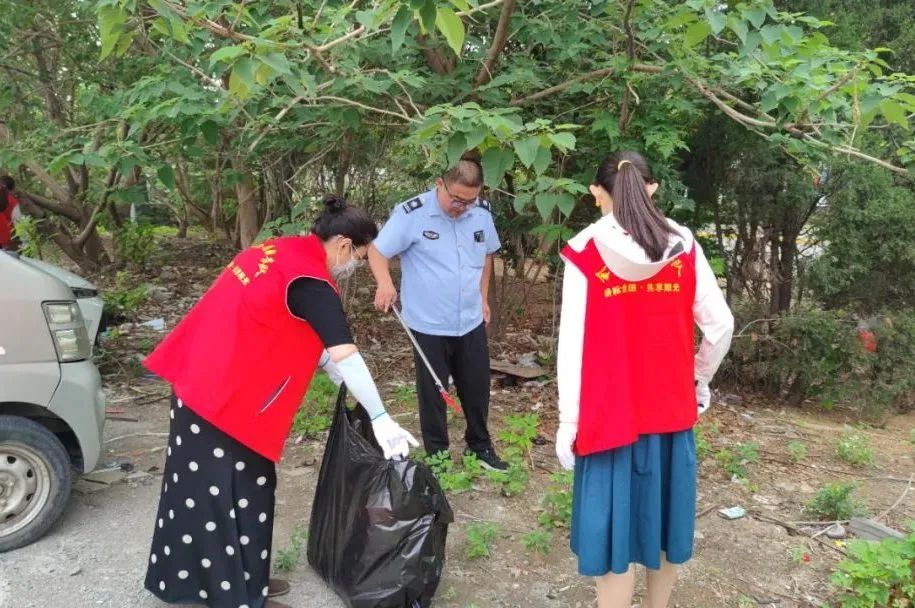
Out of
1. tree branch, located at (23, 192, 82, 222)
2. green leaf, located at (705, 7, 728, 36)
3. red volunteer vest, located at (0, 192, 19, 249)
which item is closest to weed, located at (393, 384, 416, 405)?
green leaf, located at (705, 7, 728, 36)

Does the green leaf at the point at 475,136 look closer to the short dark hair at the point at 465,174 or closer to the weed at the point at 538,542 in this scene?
the short dark hair at the point at 465,174

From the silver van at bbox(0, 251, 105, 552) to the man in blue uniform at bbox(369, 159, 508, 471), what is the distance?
5.02ft

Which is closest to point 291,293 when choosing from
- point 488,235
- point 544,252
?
point 488,235

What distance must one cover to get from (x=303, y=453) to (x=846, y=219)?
4496 millimetres

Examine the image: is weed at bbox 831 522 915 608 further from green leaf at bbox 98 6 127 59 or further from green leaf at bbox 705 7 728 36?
green leaf at bbox 98 6 127 59

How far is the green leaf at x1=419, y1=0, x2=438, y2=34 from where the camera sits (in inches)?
95.7

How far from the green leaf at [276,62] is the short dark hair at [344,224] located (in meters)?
0.51

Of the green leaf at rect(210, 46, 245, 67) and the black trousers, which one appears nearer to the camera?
the green leaf at rect(210, 46, 245, 67)

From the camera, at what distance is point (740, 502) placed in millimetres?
4227

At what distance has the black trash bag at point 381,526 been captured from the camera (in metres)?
2.81

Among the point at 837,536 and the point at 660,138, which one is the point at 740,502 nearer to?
the point at 837,536

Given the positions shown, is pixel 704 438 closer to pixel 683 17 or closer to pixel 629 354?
pixel 683 17

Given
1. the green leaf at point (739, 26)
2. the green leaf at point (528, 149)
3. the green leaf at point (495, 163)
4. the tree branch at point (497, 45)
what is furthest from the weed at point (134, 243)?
the green leaf at point (739, 26)

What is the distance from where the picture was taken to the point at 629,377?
8.10 feet
